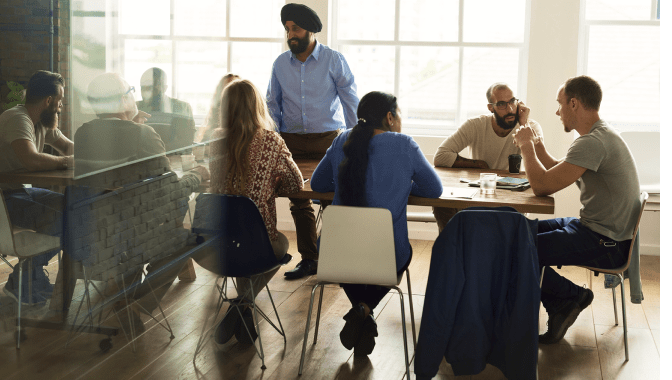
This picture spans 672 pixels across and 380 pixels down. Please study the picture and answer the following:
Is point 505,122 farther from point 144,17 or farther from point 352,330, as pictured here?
point 144,17

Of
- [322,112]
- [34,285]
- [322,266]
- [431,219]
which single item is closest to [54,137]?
[34,285]

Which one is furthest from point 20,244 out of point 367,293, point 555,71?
point 555,71

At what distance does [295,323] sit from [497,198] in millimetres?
1229

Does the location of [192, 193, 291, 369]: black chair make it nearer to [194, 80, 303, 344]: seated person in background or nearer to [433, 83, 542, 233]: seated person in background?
[194, 80, 303, 344]: seated person in background

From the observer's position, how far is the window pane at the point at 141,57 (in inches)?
47.6

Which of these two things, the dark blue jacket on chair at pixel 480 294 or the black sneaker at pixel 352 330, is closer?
the dark blue jacket on chair at pixel 480 294

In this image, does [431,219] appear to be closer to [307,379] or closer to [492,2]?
[307,379]

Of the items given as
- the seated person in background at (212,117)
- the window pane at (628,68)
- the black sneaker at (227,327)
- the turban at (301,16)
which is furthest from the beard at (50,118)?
the window pane at (628,68)

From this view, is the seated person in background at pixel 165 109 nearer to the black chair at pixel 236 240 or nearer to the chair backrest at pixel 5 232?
the black chair at pixel 236 240

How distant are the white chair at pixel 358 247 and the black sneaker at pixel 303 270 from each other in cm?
155

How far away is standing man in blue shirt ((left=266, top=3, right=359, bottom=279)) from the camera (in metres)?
4.17

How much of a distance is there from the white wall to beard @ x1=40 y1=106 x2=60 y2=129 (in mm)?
4467

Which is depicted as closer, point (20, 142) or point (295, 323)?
point (20, 142)

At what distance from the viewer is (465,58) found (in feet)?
17.8
